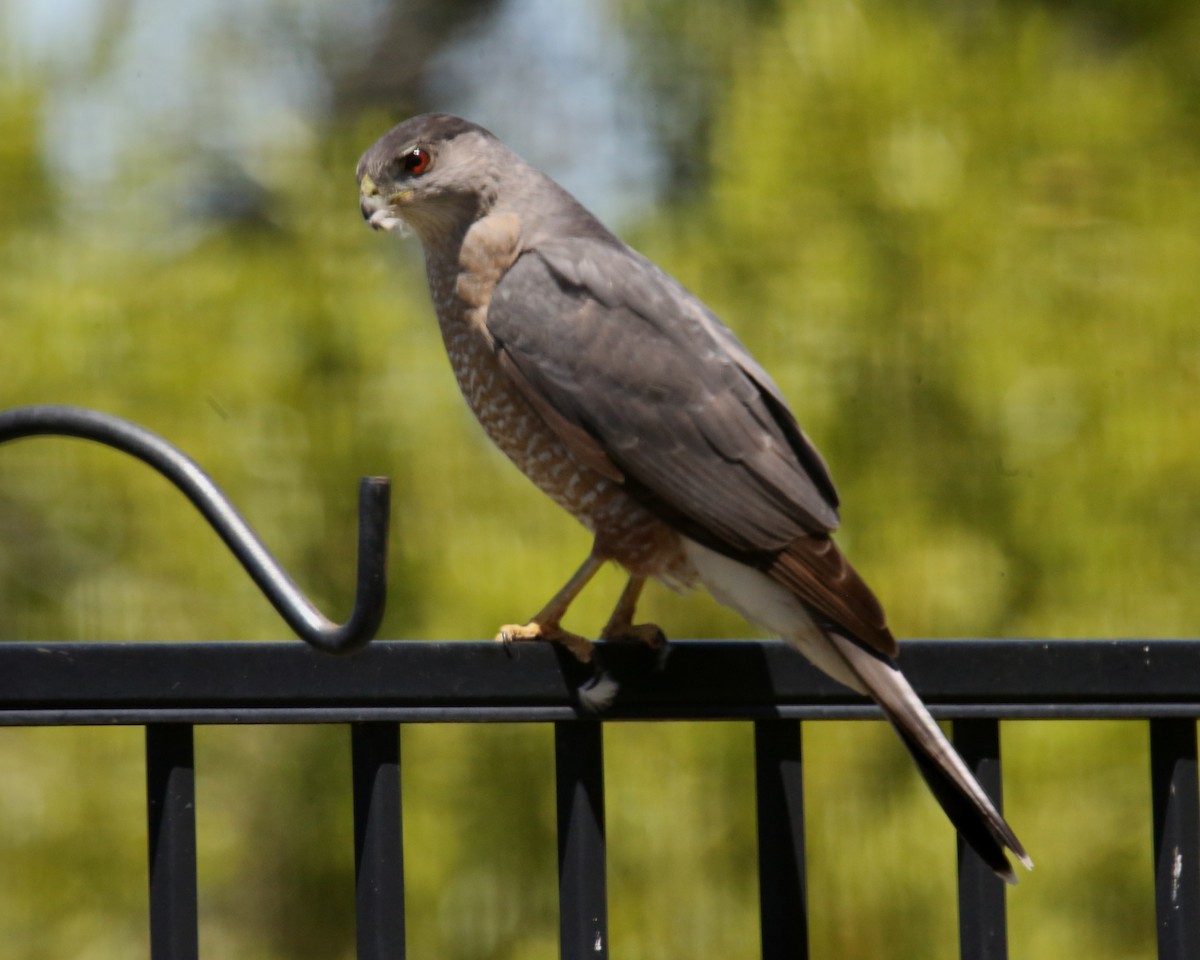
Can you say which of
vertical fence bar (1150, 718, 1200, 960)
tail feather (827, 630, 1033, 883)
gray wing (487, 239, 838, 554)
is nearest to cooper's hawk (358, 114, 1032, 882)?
gray wing (487, 239, 838, 554)

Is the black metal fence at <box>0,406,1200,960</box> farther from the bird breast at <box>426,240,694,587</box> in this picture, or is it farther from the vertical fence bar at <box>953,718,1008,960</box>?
the bird breast at <box>426,240,694,587</box>

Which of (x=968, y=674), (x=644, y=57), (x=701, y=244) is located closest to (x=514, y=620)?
(x=701, y=244)

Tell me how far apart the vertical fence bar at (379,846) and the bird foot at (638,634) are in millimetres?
187

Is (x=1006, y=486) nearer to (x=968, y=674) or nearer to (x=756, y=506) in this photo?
(x=756, y=506)

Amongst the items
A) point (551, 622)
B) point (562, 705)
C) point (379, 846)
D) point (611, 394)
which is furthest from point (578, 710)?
point (611, 394)

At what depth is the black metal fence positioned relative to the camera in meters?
0.94

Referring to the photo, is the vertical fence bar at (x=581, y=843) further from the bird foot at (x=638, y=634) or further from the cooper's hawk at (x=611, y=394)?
the cooper's hawk at (x=611, y=394)

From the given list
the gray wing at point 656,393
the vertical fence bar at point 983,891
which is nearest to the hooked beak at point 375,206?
the gray wing at point 656,393

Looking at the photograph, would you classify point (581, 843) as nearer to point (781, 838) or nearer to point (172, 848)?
point (781, 838)

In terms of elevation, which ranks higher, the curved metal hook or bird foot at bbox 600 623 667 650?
the curved metal hook

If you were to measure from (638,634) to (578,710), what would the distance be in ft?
1.10

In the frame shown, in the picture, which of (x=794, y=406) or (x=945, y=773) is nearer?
(x=945, y=773)

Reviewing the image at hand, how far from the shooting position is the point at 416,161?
5.02 ft

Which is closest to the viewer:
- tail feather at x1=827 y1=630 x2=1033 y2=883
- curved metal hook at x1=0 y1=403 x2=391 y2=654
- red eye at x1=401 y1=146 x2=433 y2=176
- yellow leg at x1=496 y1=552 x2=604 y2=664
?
curved metal hook at x1=0 y1=403 x2=391 y2=654
